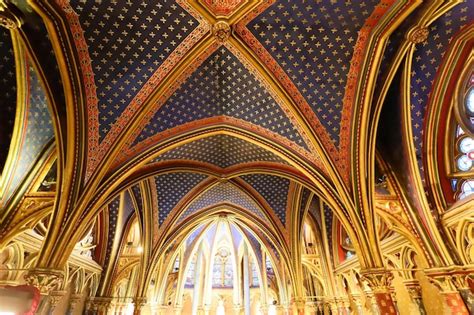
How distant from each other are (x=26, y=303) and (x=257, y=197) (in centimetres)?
1079

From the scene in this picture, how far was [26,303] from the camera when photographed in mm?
2369

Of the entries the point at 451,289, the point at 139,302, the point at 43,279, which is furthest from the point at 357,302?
the point at 43,279

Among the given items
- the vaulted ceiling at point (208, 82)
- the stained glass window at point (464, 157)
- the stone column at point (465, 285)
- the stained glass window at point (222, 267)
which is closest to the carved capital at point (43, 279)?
the vaulted ceiling at point (208, 82)

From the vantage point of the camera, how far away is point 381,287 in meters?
6.47

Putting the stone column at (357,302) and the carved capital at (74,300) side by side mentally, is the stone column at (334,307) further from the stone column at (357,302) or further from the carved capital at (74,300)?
the carved capital at (74,300)

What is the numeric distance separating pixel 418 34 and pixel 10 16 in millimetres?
7931

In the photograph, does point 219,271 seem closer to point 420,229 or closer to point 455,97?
point 420,229

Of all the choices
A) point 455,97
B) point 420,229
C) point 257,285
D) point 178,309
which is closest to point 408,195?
point 420,229

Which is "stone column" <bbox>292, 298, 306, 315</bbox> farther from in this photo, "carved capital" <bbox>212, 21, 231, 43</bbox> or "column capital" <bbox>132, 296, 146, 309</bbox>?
"carved capital" <bbox>212, 21, 231, 43</bbox>

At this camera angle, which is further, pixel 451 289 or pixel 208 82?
pixel 208 82

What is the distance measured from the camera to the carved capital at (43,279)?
Result: 5946 mm

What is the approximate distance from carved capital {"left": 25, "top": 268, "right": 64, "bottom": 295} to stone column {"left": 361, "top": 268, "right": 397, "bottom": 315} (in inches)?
273

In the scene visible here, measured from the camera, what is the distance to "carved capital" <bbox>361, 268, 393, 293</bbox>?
255 inches

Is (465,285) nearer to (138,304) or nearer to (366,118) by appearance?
(366,118)
